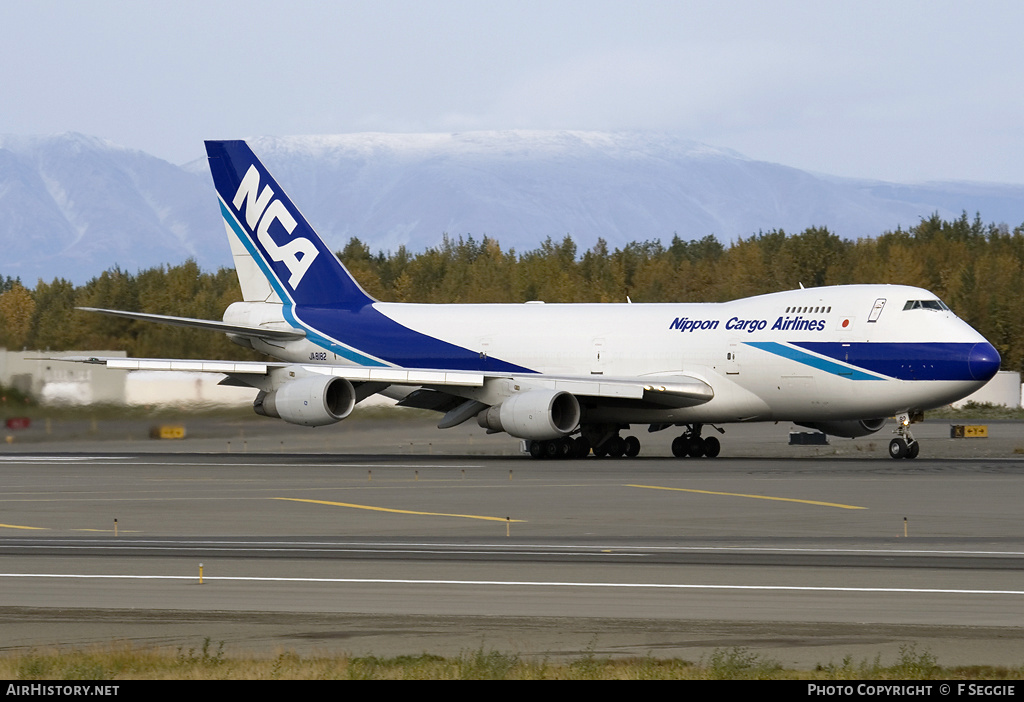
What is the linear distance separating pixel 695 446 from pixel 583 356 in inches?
166

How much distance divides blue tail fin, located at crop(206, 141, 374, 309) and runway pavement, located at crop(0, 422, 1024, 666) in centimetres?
1166

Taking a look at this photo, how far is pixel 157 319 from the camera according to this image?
135 ft

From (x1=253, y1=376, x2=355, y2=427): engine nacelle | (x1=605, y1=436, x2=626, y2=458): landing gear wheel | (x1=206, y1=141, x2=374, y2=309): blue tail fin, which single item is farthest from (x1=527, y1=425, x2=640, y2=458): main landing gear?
(x1=206, y1=141, x2=374, y2=309): blue tail fin

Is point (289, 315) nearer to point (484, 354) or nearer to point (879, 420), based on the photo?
point (484, 354)

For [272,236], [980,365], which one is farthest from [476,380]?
[980,365]

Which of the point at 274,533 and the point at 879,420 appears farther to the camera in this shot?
the point at 879,420

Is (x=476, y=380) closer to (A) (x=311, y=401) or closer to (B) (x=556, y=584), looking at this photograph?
(A) (x=311, y=401)

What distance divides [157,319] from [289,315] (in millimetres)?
6777

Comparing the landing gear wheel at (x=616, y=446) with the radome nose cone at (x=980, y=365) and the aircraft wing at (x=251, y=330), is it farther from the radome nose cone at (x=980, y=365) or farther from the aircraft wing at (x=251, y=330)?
the radome nose cone at (x=980, y=365)

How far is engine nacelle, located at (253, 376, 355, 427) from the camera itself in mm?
40000

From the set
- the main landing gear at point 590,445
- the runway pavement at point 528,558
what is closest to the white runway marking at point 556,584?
the runway pavement at point 528,558

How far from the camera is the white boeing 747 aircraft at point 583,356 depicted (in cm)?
3794

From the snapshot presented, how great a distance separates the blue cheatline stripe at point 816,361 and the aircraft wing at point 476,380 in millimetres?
2070

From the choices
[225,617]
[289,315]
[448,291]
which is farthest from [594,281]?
[225,617]
